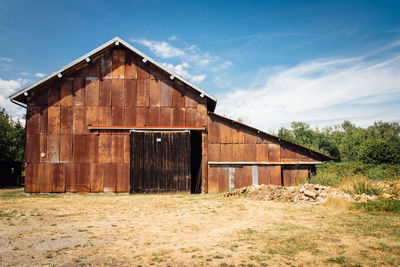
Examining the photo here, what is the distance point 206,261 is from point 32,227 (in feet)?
20.8

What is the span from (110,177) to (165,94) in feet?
21.1

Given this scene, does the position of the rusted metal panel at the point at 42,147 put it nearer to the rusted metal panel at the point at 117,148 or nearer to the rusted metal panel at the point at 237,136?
the rusted metal panel at the point at 117,148

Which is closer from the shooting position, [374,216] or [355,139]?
[374,216]

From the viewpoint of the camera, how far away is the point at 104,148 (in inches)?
681

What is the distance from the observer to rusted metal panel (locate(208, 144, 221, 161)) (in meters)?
17.9

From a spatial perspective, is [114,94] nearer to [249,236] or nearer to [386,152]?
[249,236]

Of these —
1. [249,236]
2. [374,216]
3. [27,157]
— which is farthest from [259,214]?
[27,157]

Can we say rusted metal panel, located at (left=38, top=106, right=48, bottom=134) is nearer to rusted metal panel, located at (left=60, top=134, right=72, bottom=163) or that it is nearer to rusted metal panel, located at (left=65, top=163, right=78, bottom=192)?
rusted metal panel, located at (left=60, top=134, right=72, bottom=163)

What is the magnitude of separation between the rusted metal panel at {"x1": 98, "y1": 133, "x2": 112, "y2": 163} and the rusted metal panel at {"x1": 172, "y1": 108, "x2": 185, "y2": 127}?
4.31 meters

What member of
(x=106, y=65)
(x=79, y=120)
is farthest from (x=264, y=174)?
(x=106, y=65)

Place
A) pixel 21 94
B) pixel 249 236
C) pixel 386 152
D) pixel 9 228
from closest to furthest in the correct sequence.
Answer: pixel 249 236 → pixel 9 228 → pixel 21 94 → pixel 386 152

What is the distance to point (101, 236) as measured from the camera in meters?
7.45

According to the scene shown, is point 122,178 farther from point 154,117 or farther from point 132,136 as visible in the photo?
point 154,117

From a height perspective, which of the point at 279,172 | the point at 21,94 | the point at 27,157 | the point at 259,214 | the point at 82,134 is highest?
the point at 21,94
